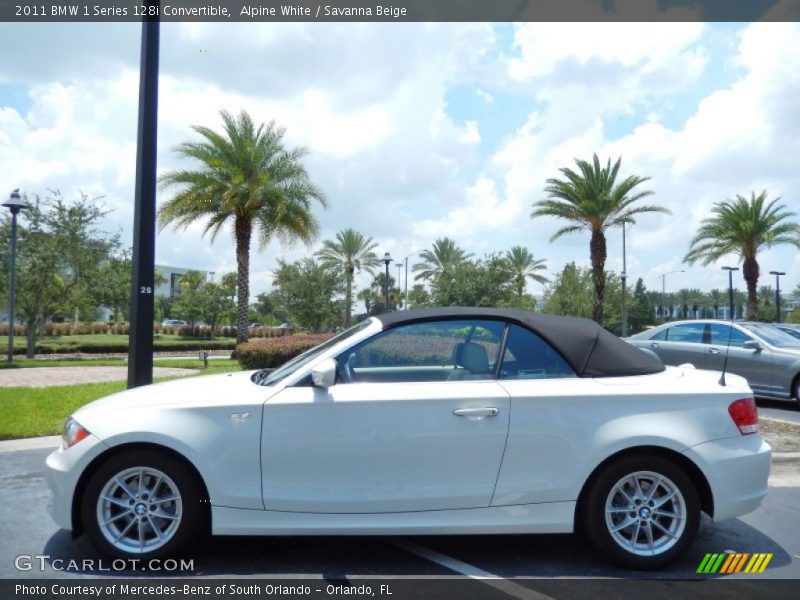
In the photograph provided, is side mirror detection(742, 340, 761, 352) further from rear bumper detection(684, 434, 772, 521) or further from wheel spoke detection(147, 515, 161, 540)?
wheel spoke detection(147, 515, 161, 540)

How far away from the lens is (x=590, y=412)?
3803mm

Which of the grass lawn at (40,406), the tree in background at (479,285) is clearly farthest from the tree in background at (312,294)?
→ the grass lawn at (40,406)

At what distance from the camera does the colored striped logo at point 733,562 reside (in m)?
3.84

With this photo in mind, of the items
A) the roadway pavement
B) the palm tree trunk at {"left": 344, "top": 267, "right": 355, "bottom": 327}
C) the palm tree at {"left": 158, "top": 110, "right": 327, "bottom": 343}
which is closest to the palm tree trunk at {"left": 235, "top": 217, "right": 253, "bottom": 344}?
the palm tree at {"left": 158, "top": 110, "right": 327, "bottom": 343}

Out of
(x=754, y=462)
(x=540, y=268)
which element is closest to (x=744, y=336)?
(x=754, y=462)

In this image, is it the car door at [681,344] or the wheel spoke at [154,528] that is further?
the car door at [681,344]

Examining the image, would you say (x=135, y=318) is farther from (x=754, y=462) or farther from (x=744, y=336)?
(x=744, y=336)

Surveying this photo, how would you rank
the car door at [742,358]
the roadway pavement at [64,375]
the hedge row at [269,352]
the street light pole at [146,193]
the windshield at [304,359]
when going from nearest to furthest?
the windshield at [304,359], the street light pole at [146,193], the car door at [742,358], the roadway pavement at [64,375], the hedge row at [269,352]

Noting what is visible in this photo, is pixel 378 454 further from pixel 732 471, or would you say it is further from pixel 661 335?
pixel 661 335

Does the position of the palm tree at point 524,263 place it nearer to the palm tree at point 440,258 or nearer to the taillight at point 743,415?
the palm tree at point 440,258

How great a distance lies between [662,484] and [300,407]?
2.28 metres

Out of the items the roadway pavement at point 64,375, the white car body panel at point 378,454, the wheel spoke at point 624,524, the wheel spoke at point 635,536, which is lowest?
the roadway pavement at point 64,375

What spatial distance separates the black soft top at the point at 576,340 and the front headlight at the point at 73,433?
1.97m

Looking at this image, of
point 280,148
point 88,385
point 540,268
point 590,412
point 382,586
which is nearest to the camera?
point 382,586
